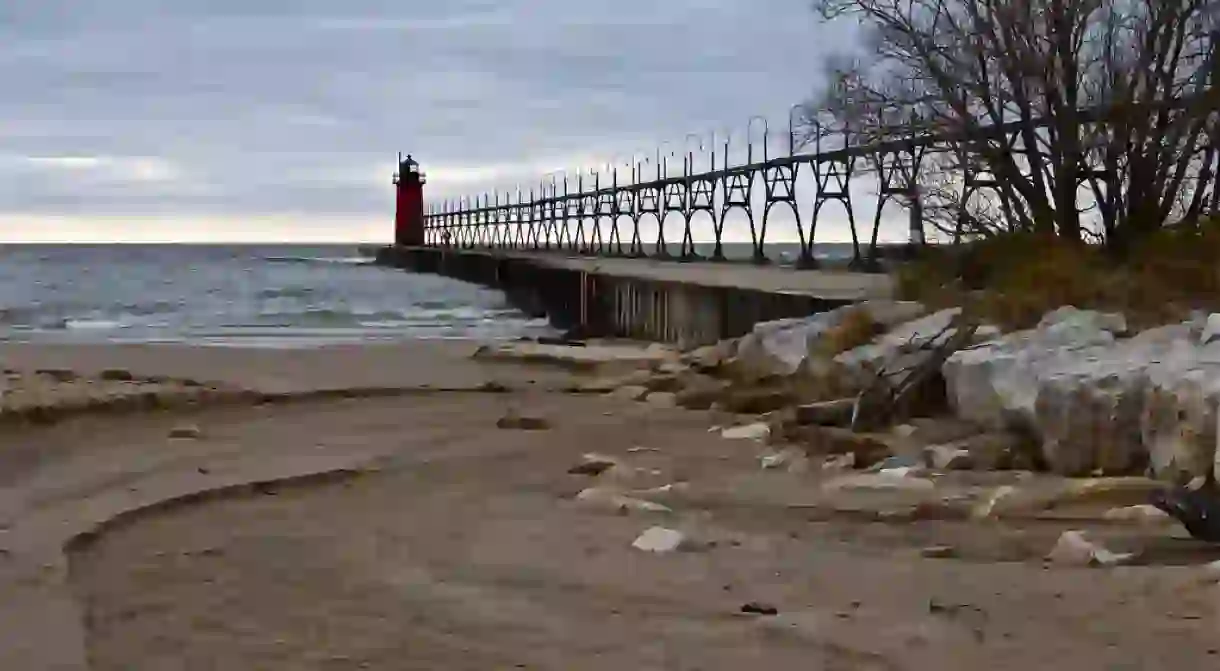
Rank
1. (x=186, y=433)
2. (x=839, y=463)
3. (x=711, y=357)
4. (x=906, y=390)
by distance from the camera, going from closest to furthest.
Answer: (x=839, y=463)
(x=906, y=390)
(x=186, y=433)
(x=711, y=357)

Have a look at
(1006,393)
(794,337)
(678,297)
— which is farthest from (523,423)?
(678,297)

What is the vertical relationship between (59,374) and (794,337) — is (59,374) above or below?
below

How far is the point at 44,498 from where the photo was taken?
6.19 metres

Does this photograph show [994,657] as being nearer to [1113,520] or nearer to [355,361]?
[1113,520]

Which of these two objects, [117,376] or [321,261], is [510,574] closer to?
[117,376]

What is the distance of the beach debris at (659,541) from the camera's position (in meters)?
4.85

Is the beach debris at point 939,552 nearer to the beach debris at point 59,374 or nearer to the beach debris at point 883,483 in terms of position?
the beach debris at point 883,483

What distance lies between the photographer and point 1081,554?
4.54m

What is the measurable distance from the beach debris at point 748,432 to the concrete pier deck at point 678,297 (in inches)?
183

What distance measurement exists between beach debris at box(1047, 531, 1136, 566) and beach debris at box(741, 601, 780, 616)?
1044 millimetres

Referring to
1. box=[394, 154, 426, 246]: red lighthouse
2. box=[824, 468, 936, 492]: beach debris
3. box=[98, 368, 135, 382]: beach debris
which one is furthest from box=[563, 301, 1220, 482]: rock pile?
box=[394, 154, 426, 246]: red lighthouse

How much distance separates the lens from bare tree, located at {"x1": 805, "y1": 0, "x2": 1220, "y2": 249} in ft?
36.5

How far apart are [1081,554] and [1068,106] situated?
7821 millimetres

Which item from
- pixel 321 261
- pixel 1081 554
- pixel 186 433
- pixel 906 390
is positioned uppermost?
pixel 321 261
